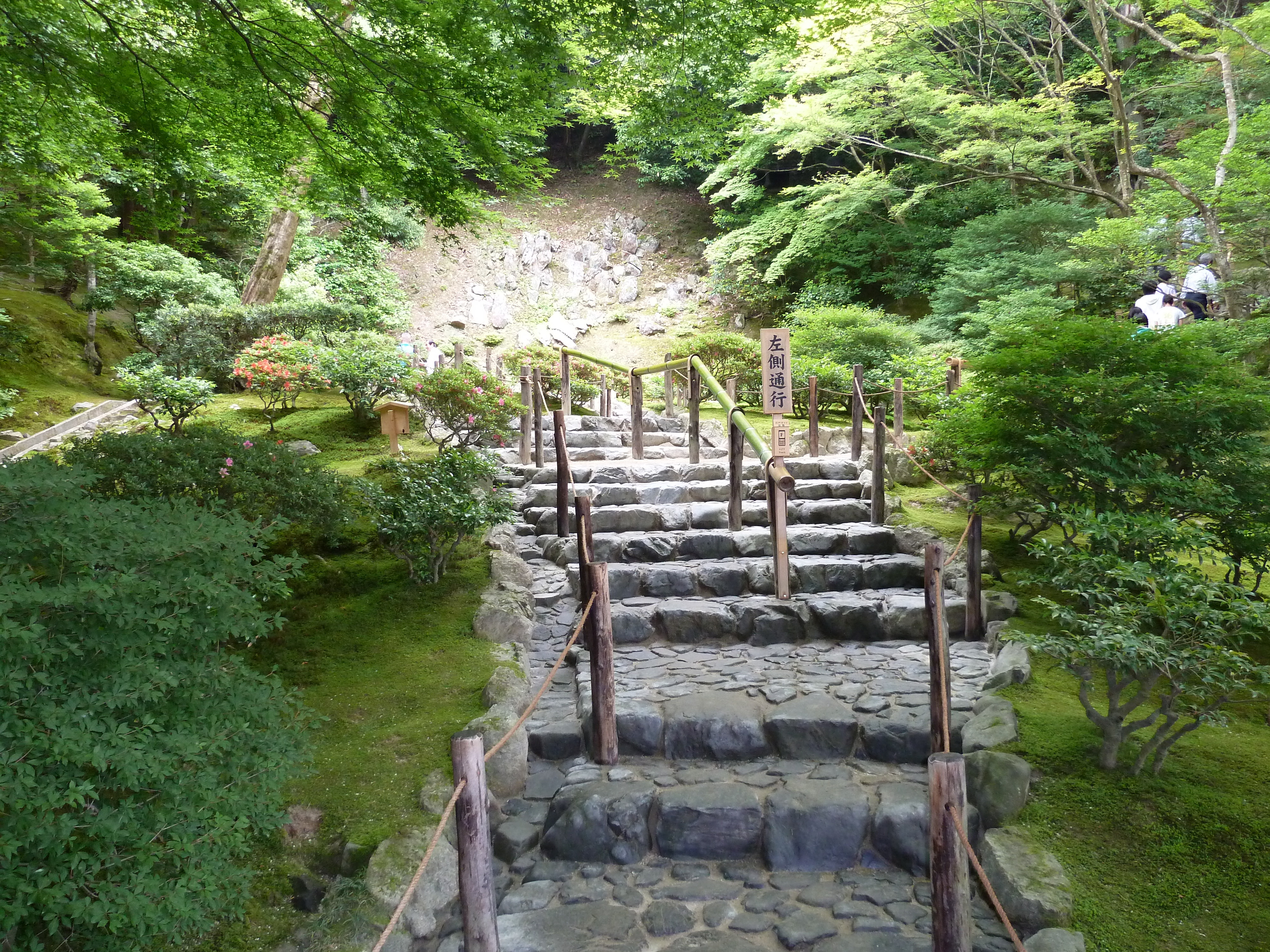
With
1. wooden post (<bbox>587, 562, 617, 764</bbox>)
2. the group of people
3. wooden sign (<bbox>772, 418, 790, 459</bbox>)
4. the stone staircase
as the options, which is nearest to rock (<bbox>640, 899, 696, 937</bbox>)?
the stone staircase

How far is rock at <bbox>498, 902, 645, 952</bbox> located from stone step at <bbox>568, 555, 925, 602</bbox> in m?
2.98

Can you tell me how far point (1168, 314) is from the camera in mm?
10750

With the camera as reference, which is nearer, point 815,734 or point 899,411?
point 815,734

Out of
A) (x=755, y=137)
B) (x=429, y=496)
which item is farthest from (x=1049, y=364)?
(x=755, y=137)

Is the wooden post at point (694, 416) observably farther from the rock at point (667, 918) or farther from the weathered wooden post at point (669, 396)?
the rock at point (667, 918)

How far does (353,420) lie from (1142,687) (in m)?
9.47

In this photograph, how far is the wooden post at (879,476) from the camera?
6848mm

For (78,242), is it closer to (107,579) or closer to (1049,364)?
(107,579)

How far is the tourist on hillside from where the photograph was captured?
10844 mm

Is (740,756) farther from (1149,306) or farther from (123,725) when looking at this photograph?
(1149,306)

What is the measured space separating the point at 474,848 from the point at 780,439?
4077 mm

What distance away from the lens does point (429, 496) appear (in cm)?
566

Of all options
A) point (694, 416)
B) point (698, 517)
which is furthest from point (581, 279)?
point (698, 517)

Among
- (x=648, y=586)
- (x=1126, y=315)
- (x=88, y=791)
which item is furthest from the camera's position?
(x=1126, y=315)
